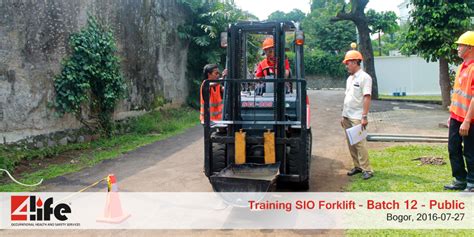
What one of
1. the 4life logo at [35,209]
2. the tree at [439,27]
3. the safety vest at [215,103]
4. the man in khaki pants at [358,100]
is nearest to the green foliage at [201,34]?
the tree at [439,27]

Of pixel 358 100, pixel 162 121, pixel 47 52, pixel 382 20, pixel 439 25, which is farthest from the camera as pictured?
pixel 382 20

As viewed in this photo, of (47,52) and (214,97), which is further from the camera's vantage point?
(47,52)

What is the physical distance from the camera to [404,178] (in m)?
6.38

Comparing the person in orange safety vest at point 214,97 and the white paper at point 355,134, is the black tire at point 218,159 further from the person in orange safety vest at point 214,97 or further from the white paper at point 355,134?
the white paper at point 355,134

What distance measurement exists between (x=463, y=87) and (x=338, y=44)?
3496 centimetres

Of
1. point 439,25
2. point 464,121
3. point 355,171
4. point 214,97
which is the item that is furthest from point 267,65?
point 439,25

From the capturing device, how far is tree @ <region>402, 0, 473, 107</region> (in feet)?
46.4

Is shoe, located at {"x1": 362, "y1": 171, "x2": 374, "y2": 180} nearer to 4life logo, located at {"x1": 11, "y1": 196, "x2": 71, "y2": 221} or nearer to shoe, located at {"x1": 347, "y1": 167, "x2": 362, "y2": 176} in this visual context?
shoe, located at {"x1": 347, "y1": 167, "x2": 362, "y2": 176}

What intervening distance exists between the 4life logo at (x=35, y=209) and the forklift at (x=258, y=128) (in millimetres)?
1892

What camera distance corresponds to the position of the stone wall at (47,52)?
7.90m

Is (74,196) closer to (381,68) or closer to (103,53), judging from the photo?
(103,53)

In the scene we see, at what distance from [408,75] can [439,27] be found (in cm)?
1267

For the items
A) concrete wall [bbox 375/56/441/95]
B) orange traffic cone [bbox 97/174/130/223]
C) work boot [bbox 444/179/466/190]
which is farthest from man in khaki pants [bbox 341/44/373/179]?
concrete wall [bbox 375/56/441/95]

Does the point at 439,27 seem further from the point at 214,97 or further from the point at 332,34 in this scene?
the point at 332,34
